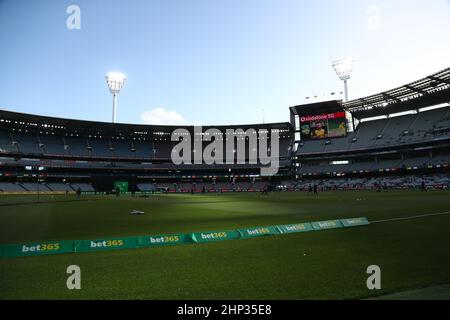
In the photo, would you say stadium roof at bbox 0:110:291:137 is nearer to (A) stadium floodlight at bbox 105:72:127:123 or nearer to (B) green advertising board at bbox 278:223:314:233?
(A) stadium floodlight at bbox 105:72:127:123

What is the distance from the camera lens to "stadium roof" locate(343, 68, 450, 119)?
68812mm

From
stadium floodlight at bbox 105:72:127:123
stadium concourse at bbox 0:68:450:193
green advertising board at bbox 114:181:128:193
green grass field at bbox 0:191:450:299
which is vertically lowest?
green grass field at bbox 0:191:450:299

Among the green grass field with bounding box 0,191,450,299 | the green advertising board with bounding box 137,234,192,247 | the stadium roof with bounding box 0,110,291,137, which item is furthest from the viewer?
the stadium roof with bounding box 0,110,291,137

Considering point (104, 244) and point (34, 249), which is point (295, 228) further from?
point (34, 249)

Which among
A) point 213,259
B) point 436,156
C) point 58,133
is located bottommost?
point 213,259

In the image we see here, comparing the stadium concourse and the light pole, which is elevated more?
the light pole

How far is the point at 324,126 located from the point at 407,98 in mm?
27005

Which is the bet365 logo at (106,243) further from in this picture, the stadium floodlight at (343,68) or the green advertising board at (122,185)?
the stadium floodlight at (343,68)

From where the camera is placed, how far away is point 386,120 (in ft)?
320

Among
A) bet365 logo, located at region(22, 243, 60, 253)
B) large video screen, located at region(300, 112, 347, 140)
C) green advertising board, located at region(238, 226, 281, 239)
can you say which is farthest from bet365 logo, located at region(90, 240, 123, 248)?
large video screen, located at region(300, 112, 347, 140)

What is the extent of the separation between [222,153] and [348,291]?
111291 mm

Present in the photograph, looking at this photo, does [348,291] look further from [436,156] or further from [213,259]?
[436,156]

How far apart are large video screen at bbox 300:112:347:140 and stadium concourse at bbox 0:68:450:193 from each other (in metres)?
0.34
